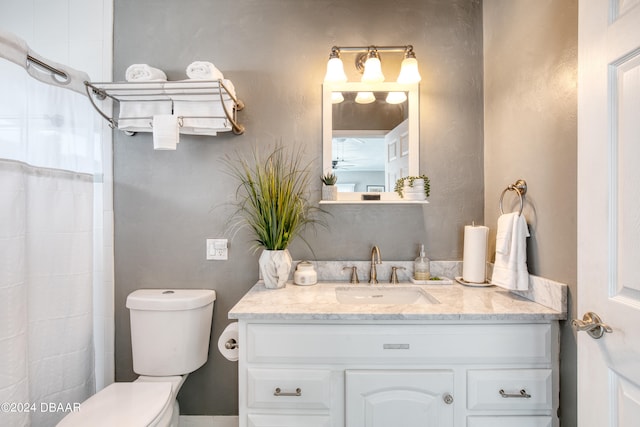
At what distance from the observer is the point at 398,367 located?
1.16 metres

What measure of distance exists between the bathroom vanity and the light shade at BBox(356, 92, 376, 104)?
1.09m

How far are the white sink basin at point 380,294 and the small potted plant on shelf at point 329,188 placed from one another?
47 centimetres

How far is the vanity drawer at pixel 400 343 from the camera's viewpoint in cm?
114

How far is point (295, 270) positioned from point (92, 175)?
3.67ft

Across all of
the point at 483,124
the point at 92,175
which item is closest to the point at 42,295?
the point at 92,175

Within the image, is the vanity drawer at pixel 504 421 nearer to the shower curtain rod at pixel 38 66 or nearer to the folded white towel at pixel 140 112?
the folded white towel at pixel 140 112

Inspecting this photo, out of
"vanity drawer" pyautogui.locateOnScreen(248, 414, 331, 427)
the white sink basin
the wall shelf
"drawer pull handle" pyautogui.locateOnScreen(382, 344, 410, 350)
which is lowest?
"vanity drawer" pyautogui.locateOnScreen(248, 414, 331, 427)

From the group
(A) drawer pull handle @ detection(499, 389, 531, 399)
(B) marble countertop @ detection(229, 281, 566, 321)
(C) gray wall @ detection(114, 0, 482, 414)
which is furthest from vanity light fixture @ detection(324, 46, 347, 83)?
(A) drawer pull handle @ detection(499, 389, 531, 399)

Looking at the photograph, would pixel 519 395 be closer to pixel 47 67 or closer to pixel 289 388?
pixel 289 388

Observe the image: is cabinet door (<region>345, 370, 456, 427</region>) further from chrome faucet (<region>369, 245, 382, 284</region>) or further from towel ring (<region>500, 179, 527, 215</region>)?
towel ring (<region>500, 179, 527, 215</region>)

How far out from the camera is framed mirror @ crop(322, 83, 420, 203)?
5.41 ft

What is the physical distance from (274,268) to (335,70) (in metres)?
1.05

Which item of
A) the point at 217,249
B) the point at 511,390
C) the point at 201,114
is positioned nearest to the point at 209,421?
the point at 217,249

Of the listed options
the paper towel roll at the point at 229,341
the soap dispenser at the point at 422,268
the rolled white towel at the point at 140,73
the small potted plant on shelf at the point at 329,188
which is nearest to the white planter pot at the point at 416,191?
the soap dispenser at the point at 422,268
